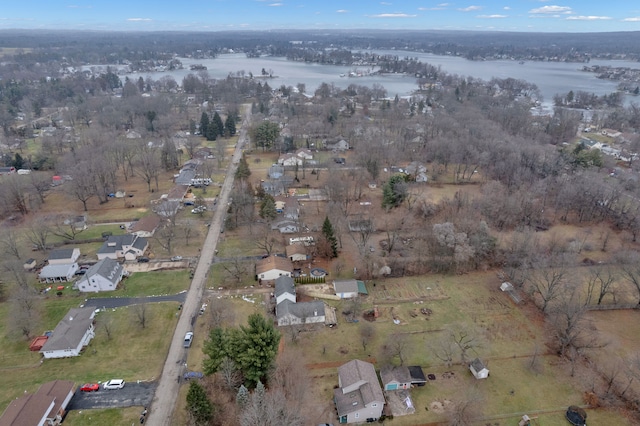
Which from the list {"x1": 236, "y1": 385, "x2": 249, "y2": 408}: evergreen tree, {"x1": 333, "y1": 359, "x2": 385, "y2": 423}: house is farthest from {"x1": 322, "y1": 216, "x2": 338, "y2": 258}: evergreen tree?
{"x1": 236, "y1": 385, "x2": 249, "y2": 408}: evergreen tree

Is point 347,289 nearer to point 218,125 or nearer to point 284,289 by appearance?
point 284,289

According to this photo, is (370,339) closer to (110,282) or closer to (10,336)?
(110,282)

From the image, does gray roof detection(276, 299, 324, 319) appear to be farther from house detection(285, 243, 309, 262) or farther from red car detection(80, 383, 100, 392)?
red car detection(80, 383, 100, 392)

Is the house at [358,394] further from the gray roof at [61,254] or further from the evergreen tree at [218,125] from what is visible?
the evergreen tree at [218,125]

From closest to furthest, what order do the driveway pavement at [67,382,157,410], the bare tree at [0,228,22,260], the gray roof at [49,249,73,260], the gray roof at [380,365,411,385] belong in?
the driveway pavement at [67,382,157,410], the gray roof at [380,365,411,385], the gray roof at [49,249,73,260], the bare tree at [0,228,22,260]

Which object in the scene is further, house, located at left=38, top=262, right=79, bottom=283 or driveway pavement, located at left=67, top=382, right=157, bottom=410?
house, located at left=38, top=262, right=79, bottom=283

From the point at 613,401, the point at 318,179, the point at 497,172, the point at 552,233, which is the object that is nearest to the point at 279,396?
the point at 613,401

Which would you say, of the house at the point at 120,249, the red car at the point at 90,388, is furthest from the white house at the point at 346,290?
the house at the point at 120,249
